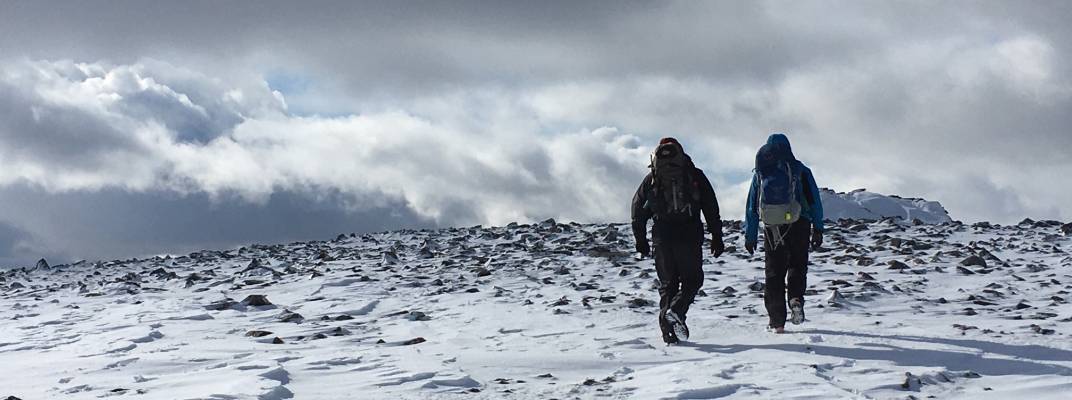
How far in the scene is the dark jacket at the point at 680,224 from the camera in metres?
8.32

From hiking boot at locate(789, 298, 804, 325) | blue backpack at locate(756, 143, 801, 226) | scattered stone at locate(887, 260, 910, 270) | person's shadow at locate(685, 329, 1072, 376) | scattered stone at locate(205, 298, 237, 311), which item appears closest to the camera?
person's shadow at locate(685, 329, 1072, 376)

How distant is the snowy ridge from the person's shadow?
23965 millimetres

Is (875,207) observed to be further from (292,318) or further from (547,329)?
(292,318)

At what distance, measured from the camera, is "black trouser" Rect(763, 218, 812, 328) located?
28.7ft

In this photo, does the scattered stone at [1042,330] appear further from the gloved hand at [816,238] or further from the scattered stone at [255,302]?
the scattered stone at [255,302]

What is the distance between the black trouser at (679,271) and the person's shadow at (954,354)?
17.3 inches

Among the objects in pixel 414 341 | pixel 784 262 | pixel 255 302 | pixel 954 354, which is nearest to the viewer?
pixel 954 354

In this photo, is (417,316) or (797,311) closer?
(797,311)

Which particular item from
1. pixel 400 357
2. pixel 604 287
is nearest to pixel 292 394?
pixel 400 357

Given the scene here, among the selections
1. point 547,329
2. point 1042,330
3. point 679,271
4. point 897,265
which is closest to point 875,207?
→ point 897,265

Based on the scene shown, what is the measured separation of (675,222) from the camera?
27.4 ft

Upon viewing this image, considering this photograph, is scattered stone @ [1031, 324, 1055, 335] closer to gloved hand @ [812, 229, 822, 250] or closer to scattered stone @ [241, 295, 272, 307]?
gloved hand @ [812, 229, 822, 250]

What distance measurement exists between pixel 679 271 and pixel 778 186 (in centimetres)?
140

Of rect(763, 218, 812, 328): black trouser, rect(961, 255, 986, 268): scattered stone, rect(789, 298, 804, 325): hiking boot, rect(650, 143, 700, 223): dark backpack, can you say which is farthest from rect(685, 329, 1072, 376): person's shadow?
rect(961, 255, 986, 268): scattered stone
